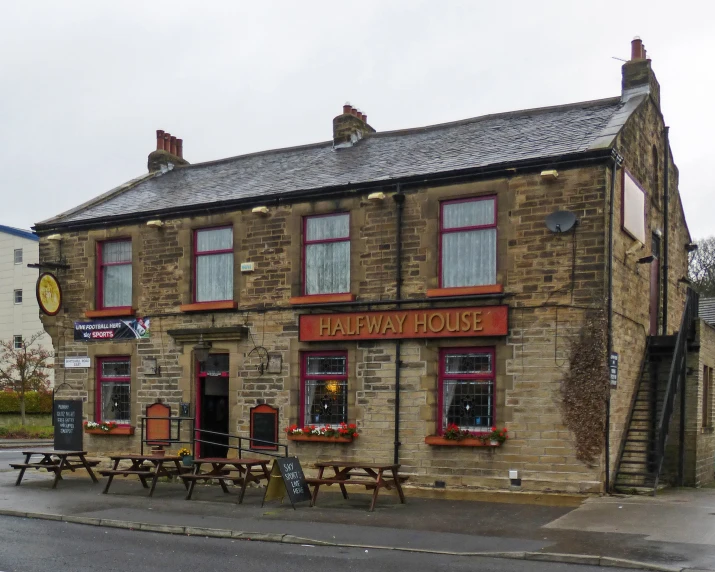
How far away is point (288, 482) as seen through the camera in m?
13.5

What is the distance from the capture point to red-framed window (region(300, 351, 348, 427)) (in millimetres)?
17547

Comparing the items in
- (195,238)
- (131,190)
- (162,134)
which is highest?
(162,134)

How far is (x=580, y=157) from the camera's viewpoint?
1530cm

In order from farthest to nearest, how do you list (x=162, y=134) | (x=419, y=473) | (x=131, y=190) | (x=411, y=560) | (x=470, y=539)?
(x=162, y=134)
(x=131, y=190)
(x=419, y=473)
(x=470, y=539)
(x=411, y=560)

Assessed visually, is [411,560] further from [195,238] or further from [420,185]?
[195,238]

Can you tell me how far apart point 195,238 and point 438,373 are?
254 inches

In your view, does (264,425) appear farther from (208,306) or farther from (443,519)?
(443,519)

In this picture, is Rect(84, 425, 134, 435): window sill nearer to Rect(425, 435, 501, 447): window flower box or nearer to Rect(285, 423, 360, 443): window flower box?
Rect(285, 423, 360, 443): window flower box

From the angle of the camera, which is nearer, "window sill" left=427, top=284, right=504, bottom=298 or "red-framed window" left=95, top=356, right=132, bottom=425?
"window sill" left=427, top=284, right=504, bottom=298

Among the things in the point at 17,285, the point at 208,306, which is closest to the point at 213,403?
the point at 208,306

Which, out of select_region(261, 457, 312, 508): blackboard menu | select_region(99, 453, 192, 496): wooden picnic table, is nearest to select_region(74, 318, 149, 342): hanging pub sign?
select_region(99, 453, 192, 496): wooden picnic table

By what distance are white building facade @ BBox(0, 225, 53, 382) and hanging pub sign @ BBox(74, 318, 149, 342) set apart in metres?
34.9

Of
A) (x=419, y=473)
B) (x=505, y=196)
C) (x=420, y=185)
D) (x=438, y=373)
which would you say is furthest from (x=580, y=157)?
(x=419, y=473)

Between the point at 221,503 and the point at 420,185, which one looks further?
the point at 420,185
